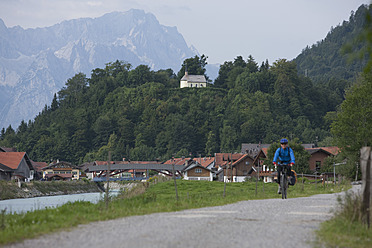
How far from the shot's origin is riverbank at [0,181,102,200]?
5453 cm

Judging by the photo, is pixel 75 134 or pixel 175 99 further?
pixel 175 99

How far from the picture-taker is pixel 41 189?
220 ft

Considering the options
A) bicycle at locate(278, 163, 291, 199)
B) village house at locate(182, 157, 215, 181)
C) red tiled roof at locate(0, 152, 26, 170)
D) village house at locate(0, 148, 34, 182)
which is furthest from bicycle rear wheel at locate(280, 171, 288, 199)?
village house at locate(182, 157, 215, 181)

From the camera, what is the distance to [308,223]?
11.5 metres

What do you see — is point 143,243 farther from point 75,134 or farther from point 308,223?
point 75,134

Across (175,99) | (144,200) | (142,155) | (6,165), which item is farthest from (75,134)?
(144,200)

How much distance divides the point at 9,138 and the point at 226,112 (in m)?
66.5

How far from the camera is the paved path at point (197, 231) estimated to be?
28.9ft

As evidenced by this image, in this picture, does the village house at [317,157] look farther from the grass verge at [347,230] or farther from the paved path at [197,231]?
the grass verge at [347,230]

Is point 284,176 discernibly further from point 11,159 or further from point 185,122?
point 185,122

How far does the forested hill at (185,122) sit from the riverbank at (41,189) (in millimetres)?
77674

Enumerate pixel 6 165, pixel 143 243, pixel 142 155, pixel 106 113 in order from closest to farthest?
pixel 143 243, pixel 6 165, pixel 142 155, pixel 106 113

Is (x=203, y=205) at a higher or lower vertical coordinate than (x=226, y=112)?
lower

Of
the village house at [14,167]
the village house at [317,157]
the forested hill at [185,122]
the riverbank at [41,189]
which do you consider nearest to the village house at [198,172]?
the riverbank at [41,189]
